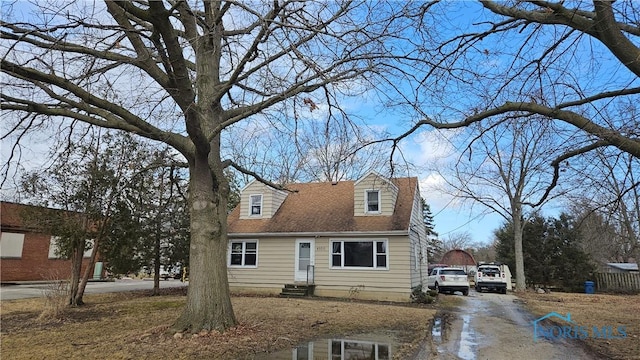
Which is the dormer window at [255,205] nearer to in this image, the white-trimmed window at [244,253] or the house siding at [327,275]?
the white-trimmed window at [244,253]

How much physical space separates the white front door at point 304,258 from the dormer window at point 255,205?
333 centimetres

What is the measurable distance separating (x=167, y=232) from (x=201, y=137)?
1237 centimetres

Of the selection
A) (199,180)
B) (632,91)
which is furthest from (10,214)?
(632,91)

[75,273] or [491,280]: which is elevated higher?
[75,273]

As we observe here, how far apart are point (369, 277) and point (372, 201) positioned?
3.42 m

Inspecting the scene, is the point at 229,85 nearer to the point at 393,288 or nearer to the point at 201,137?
the point at 201,137

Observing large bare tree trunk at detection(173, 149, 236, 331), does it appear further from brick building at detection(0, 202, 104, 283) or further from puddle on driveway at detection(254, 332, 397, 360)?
brick building at detection(0, 202, 104, 283)

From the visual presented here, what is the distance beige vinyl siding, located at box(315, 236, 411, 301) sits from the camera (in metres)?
16.1

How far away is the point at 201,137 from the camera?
290 inches

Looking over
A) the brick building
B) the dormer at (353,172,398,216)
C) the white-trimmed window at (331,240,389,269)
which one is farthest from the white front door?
the brick building

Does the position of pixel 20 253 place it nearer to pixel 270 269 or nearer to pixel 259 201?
pixel 259 201

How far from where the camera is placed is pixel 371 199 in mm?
17859

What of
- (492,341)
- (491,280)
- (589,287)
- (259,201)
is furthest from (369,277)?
(589,287)

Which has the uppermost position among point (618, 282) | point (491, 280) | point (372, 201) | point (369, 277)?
point (372, 201)
